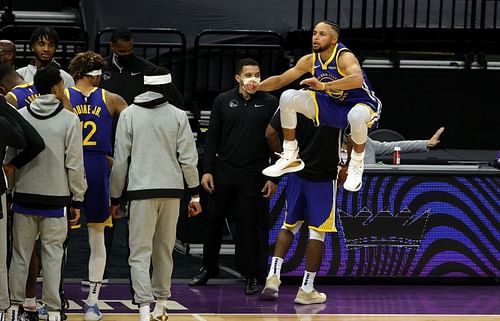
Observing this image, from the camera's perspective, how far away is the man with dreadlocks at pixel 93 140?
1013 cm

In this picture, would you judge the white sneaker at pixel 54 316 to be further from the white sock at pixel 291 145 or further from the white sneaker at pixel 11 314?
the white sock at pixel 291 145

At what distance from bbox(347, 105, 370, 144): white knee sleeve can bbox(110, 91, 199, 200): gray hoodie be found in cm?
133

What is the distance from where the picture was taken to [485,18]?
667 inches

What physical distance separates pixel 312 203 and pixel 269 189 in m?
0.42

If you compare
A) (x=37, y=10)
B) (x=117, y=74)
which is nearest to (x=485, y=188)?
(x=117, y=74)

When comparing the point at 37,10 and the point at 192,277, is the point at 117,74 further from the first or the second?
the point at 37,10

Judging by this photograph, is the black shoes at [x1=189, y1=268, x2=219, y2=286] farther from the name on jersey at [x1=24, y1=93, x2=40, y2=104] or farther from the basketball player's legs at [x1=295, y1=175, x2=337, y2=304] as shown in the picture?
the name on jersey at [x1=24, y1=93, x2=40, y2=104]

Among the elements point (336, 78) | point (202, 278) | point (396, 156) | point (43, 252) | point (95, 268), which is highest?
point (336, 78)

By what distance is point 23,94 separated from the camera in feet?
33.0

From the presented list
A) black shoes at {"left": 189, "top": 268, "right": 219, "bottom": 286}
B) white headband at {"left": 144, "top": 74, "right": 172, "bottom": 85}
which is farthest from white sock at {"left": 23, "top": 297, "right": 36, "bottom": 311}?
black shoes at {"left": 189, "top": 268, "right": 219, "bottom": 286}

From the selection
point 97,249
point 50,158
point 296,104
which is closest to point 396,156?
point 296,104

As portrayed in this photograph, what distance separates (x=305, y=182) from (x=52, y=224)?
2600 mm

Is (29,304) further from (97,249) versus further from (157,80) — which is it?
(157,80)

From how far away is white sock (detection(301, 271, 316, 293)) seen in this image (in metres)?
11.1
